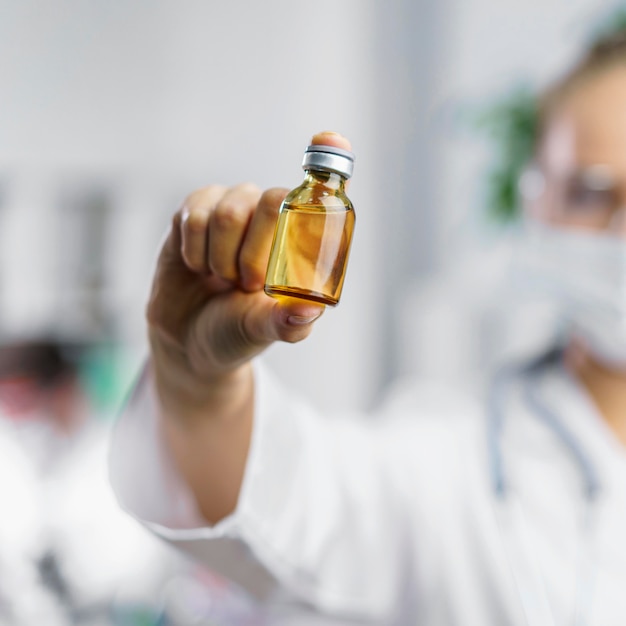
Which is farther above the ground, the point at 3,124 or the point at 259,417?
the point at 3,124

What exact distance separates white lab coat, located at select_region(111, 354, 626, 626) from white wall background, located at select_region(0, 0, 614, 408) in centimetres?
73

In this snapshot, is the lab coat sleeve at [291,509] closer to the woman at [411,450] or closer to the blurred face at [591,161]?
the woman at [411,450]

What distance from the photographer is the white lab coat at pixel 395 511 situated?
65 cm

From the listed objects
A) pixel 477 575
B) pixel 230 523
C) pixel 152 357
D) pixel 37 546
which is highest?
pixel 152 357

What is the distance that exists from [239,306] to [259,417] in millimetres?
191

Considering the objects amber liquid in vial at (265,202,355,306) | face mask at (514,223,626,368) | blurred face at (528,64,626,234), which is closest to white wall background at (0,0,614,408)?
blurred face at (528,64,626,234)

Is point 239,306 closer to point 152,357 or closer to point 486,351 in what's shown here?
point 152,357

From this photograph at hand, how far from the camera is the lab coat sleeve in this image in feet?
2.09

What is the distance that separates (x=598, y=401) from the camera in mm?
961

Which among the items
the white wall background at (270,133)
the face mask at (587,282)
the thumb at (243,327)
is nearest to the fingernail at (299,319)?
the thumb at (243,327)

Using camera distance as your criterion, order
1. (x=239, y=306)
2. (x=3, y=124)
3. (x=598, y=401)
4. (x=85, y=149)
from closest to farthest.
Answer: (x=239, y=306)
(x=598, y=401)
(x=3, y=124)
(x=85, y=149)

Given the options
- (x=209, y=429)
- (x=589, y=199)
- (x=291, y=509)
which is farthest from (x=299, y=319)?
(x=589, y=199)

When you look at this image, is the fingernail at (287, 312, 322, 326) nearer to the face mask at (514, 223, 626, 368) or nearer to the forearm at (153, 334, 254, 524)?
the forearm at (153, 334, 254, 524)

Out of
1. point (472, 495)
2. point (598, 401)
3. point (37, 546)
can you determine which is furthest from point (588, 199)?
point (37, 546)
